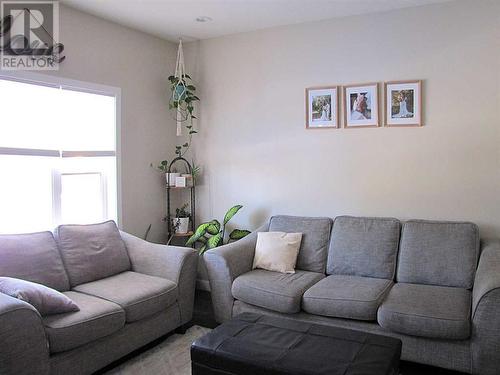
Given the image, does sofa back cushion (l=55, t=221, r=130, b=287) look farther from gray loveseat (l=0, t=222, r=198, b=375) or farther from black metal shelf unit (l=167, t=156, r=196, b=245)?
black metal shelf unit (l=167, t=156, r=196, b=245)

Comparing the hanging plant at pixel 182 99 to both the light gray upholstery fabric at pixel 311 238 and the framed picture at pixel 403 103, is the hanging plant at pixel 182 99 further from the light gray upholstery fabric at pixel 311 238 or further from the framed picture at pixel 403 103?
the framed picture at pixel 403 103

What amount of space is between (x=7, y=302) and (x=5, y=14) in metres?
2.07

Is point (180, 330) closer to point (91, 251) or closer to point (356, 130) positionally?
point (91, 251)

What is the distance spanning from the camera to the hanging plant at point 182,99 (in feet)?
14.1

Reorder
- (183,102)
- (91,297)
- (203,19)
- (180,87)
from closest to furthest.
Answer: (91,297) → (203,19) → (180,87) → (183,102)

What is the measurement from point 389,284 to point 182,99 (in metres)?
2.60

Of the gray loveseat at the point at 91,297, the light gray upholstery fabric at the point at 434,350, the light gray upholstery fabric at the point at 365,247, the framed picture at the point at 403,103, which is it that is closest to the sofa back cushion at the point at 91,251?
the gray loveseat at the point at 91,297

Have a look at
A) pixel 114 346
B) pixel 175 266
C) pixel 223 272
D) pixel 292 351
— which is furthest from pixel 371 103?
pixel 114 346

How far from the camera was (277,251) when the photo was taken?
3.56 metres

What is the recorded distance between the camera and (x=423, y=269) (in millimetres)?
3174

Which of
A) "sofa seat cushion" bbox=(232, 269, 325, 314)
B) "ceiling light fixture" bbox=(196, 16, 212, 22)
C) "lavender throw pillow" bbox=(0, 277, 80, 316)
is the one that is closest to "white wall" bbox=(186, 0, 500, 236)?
"ceiling light fixture" bbox=(196, 16, 212, 22)

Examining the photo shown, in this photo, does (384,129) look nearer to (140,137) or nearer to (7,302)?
(140,137)

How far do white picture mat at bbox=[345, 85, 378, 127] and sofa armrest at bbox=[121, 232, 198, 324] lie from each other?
1.77 meters

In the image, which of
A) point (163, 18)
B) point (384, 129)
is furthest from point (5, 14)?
point (384, 129)
